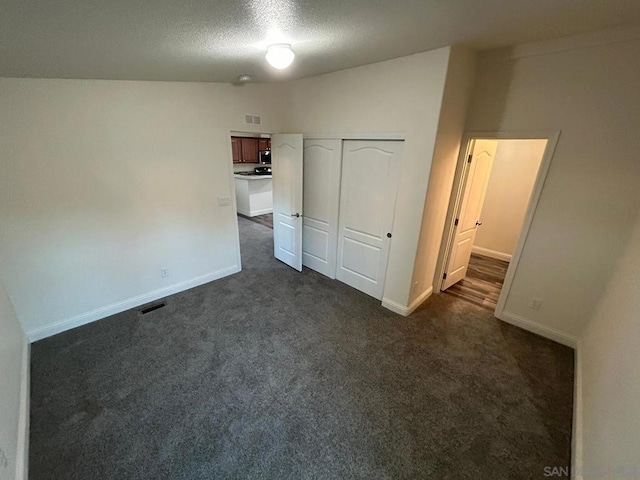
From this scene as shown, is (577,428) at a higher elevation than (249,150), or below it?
below

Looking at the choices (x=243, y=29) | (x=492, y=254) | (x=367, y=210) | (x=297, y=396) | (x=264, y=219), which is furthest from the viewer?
(x=264, y=219)

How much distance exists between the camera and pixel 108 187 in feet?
8.63

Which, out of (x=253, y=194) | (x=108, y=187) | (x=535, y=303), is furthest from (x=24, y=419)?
(x=253, y=194)

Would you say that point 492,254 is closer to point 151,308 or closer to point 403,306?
point 403,306

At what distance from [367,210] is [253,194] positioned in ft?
14.5

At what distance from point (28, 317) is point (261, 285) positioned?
226 cm

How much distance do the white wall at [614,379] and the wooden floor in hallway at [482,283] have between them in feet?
3.79

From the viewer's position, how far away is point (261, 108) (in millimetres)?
3498

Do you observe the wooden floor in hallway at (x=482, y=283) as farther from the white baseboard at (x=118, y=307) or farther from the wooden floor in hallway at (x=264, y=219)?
the wooden floor in hallway at (x=264, y=219)

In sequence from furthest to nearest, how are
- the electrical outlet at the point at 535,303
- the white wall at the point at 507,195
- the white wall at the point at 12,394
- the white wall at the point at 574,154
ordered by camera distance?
the white wall at the point at 507,195 < the electrical outlet at the point at 535,303 < the white wall at the point at 574,154 < the white wall at the point at 12,394

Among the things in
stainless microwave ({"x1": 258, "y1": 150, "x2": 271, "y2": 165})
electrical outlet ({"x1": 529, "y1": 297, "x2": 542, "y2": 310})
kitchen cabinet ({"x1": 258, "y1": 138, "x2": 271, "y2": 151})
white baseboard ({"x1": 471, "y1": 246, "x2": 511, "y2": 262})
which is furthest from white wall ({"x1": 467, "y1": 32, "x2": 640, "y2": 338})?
kitchen cabinet ({"x1": 258, "y1": 138, "x2": 271, "y2": 151})

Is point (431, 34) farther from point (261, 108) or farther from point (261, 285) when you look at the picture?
point (261, 285)

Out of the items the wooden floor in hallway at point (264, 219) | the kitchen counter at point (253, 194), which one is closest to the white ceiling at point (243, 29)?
the wooden floor in hallway at point (264, 219)

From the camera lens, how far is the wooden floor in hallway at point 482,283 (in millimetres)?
3432
